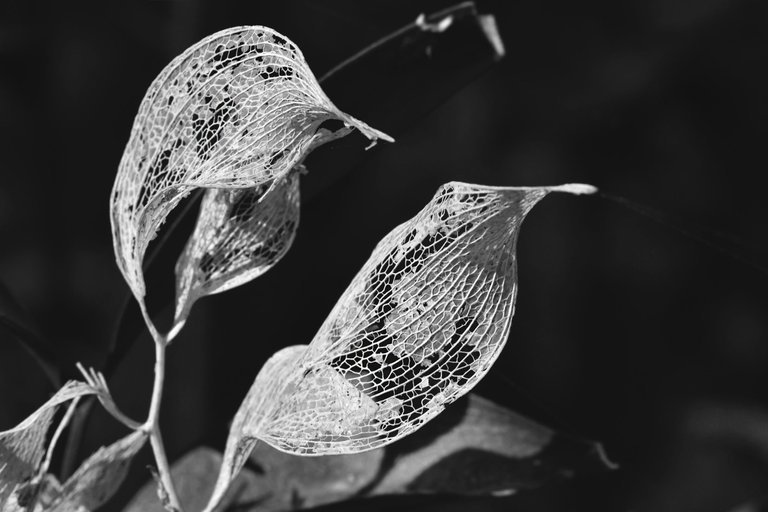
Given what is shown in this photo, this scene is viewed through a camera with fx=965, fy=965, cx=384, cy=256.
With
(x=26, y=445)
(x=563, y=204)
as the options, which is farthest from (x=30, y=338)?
(x=563, y=204)

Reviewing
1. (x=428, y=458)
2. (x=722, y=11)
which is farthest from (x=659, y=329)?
(x=428, y=458)

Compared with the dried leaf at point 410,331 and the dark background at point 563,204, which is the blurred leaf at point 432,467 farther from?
the dark background at point 563,204

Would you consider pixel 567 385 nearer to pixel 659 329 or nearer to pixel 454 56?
pixel 659 329

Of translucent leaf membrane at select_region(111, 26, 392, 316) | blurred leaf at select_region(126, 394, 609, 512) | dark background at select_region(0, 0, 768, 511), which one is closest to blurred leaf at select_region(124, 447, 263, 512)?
blurred leaf at select_region(126, 394, 609, 512)

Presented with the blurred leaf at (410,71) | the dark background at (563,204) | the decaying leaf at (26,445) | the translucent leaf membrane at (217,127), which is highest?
the translucent leaf membrane at (217,127)

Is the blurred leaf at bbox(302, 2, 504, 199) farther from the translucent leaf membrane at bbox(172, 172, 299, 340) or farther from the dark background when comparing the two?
the dark background

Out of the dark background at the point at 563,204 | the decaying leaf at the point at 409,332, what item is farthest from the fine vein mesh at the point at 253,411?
the dark background at the point at 563,204
